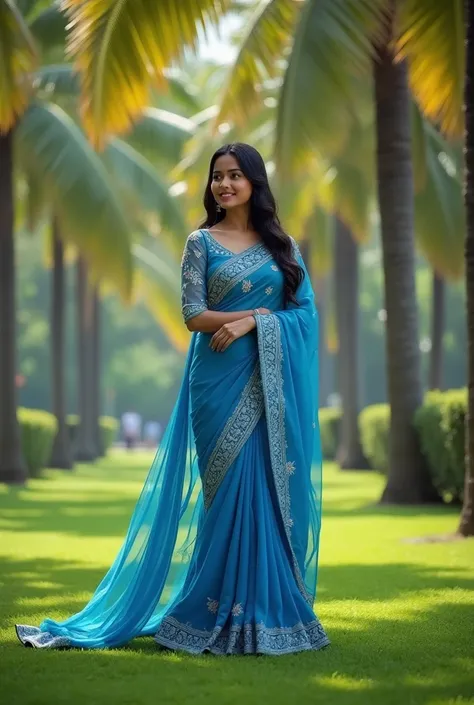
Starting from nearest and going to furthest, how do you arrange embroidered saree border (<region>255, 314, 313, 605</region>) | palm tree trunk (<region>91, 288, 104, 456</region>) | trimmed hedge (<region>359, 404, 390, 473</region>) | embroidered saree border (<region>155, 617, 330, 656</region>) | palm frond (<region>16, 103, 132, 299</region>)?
1. embroidered saree border (<region>155, 617, 330, 656</region>)
2. embroidered saree border (<region>255, 314, 313, 605</region>)
3. palm frond (<region>16, 103, 132, 299</region>)
4. trimmed hedge (<region>359, 404, 390, 473</region>)
5. palm tree trunk (<region>91, 288, 104, 456</region>)

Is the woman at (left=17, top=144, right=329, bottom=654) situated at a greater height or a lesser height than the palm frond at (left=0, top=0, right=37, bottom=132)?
lesser

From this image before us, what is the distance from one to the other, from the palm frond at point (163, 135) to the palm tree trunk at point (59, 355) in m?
3.12

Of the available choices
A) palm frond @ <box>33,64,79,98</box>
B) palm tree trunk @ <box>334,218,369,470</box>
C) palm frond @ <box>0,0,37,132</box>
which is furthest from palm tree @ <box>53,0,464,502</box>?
palm tree trunk @ <box>334,218,369,470</box>

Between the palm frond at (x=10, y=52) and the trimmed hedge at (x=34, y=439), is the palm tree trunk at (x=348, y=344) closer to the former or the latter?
the trimmed hedge at (x=34, y=439)

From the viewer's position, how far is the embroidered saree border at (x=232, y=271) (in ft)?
19.1

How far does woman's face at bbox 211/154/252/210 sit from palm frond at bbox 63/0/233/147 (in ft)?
14.1

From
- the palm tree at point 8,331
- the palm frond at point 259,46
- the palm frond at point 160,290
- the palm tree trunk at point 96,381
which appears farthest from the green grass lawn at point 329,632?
the palm tree trunk at point 96,381

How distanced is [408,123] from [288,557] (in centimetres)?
906

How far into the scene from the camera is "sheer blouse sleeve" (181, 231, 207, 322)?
19.0 ft

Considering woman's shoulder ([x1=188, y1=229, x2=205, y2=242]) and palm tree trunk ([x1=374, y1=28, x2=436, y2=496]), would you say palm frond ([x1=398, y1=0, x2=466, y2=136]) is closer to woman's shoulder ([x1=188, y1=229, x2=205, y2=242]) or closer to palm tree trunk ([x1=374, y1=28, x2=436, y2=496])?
palm tree trunk ([x1=374, y1=28, x2=436, y2=496])

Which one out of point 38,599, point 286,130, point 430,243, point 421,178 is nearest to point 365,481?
point 430,243

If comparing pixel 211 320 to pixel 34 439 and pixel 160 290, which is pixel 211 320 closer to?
pixel 34 439

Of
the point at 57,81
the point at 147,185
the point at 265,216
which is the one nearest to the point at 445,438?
the point at 265,216

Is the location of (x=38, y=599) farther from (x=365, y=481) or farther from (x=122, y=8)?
(x=365, y=481)
